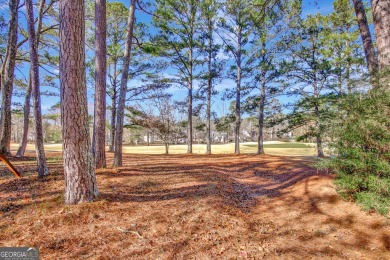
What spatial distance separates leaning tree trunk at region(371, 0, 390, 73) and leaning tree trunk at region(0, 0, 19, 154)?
984cm

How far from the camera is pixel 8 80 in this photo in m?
7.41

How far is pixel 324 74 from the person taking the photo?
11320 mm

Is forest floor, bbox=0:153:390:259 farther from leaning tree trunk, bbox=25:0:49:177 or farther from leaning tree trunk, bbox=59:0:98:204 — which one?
leaning tree trunk, bbox=25:0:49:177

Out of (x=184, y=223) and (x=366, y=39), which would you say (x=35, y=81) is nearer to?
(x=184, y=223)

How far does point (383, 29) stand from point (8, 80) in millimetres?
11114

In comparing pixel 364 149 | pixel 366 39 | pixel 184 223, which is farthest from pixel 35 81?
pixel 366 39

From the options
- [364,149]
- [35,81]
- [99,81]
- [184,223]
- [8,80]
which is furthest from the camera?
[8,80]

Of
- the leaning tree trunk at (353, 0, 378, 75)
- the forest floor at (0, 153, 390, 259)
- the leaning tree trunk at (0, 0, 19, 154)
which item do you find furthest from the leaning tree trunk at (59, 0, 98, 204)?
the leaning tree trunk at (353, 0, 378, 75)

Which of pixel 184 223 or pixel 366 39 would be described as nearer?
pixel 184 223

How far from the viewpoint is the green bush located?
3.10 metres

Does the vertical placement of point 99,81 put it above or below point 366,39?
below

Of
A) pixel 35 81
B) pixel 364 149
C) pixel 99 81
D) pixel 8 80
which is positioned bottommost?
pixel 364 149

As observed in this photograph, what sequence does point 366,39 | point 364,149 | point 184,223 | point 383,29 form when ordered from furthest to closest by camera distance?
1. point 366,39
2. point 383,29
3. point 364,149
4. point 184,223

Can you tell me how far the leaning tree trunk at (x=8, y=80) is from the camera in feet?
22.2
